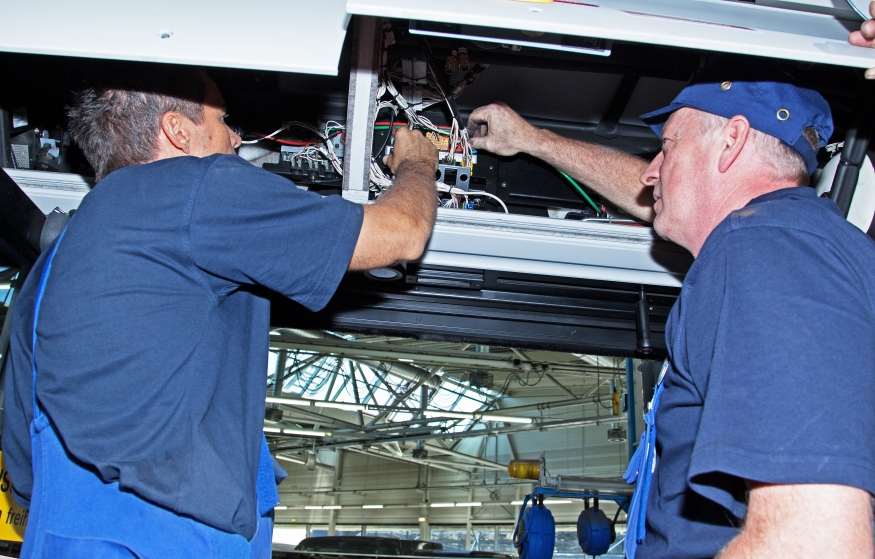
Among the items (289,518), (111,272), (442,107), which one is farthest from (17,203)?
(289,518)

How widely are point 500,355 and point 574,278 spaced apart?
7253 mm

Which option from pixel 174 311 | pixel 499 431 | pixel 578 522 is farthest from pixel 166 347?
pixel 499 431

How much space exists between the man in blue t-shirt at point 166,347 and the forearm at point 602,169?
0.61 m

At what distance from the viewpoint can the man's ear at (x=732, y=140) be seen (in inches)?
49.1

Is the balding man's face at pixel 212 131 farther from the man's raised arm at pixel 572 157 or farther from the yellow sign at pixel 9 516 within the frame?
the yellow sign at pixel 9 516

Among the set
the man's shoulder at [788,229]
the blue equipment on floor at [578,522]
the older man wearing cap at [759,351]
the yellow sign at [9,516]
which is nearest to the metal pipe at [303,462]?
the blue equipment on floor at [578,522]

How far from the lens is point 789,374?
78cm

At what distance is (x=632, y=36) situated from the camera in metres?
0.90

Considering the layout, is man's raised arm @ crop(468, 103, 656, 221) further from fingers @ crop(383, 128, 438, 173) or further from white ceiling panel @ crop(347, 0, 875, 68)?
white ceiling panel @ crop(347, 0, 875, 68)

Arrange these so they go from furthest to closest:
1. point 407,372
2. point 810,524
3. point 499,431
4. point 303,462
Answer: point 303,462 → point 499,431 → point 407,372 → point 810,524

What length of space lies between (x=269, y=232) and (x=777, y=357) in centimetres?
80

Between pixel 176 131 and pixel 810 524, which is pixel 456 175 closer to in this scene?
pixel 176 131

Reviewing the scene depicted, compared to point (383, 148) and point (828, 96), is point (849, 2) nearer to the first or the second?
point (828, 96)

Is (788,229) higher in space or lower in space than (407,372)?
higher
